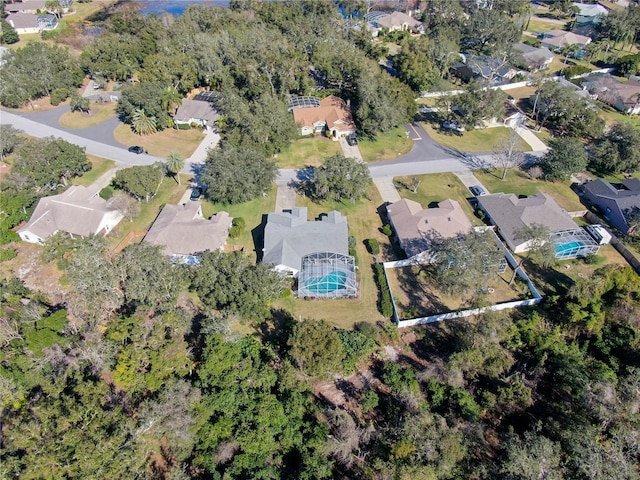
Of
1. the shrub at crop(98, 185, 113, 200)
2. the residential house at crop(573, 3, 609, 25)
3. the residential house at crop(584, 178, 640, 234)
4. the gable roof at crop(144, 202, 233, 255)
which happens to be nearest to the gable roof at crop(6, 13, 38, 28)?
the shrub at crop(98, 185, 113, 200)

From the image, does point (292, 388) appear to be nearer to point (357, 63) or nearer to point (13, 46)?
point (357, 63)

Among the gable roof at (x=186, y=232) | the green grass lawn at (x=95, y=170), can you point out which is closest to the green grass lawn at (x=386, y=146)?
the gable roof at (x=186, y=232)

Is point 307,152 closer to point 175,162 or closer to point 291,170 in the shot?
point 291,170

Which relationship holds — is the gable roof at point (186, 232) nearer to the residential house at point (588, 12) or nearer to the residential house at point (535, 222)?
the residential house at point (535, 222)

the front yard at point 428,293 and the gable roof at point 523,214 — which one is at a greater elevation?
the gable roof at point 523,214

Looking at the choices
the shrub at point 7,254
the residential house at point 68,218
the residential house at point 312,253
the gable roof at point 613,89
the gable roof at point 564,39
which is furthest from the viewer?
the gable roof at point 564,39

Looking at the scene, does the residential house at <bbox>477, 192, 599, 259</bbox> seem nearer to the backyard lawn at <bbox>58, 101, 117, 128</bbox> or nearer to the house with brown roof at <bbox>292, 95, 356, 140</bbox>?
the house with brown roof at <bbox>292, 95, 356, 140</bbox>
